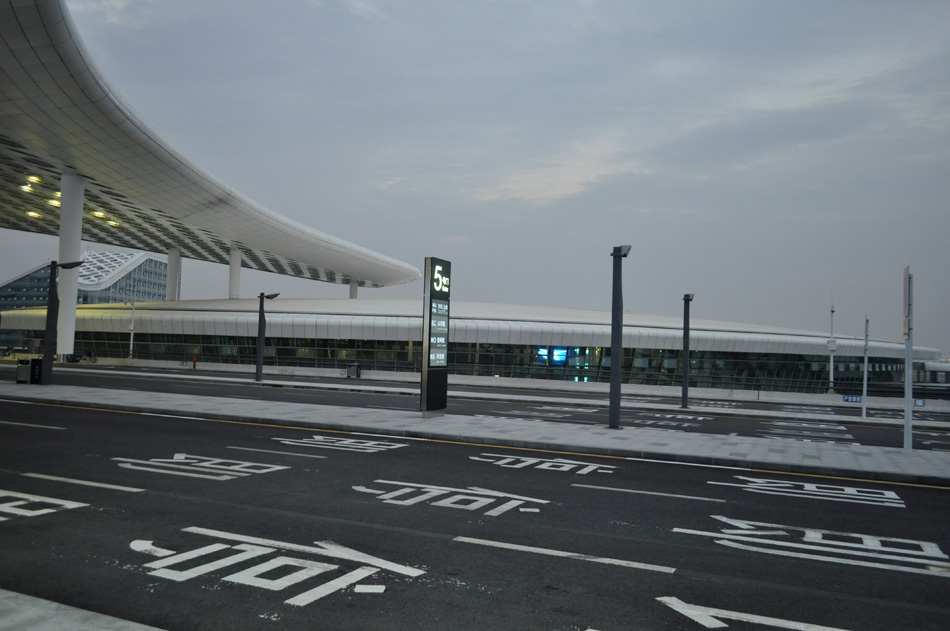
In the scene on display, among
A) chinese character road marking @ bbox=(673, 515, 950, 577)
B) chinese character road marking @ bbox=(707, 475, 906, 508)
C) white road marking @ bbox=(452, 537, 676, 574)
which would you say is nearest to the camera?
white road marking @ bbox=(452, 537, 676, 574)

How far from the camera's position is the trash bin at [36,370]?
98.0 feet

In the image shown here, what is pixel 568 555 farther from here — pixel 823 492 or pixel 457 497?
pixel 823 492

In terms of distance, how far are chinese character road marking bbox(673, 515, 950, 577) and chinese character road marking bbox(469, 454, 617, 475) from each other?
4.39 metres

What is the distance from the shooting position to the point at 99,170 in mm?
47438

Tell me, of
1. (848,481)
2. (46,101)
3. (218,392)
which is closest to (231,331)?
(46,101)

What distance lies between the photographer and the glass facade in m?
57.4

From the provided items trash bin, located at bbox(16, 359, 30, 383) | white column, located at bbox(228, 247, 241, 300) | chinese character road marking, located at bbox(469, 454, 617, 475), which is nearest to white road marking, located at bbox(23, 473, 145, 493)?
chinese character road marking, located at bbox(469, 454, 617, 475)

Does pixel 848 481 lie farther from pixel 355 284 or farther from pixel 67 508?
pixel 355 284

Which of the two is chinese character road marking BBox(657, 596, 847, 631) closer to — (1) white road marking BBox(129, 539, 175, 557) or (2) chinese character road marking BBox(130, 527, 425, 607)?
(2) chinese character road marking BBox(130, 527, 425, 607)

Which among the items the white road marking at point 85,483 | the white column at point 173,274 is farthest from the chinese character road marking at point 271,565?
the white column at point 173,274

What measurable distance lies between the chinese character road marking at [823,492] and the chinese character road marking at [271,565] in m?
7.34

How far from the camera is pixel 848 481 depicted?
506 inches

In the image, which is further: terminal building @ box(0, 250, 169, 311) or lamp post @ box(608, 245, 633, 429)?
terminal building @ box(0, 250, 169, 311)

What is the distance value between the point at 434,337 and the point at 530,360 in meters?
37.2
